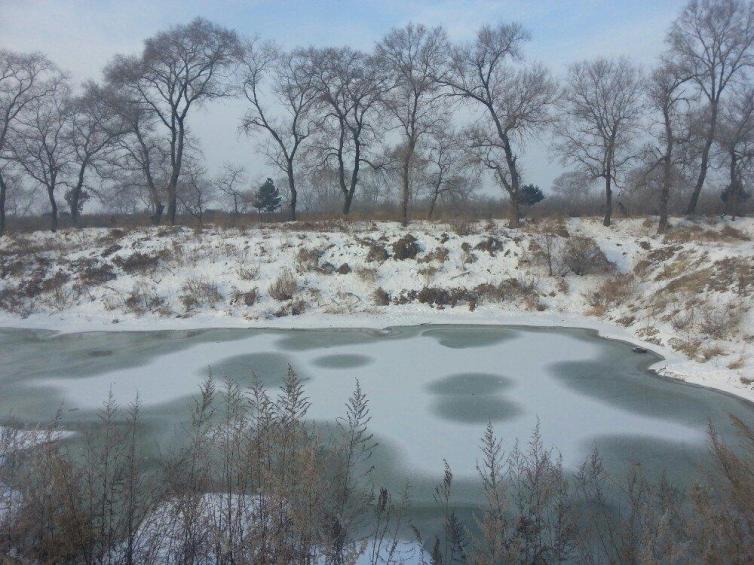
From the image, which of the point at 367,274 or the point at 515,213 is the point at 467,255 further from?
the point at 515,213

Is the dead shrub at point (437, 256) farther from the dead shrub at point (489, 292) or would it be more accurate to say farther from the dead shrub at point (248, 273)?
the dead shrub at point (248, 273)

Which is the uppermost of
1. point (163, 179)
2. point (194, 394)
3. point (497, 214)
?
point (163, 179)

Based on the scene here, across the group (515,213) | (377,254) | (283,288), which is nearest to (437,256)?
(377,254)

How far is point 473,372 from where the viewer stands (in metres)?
9.25

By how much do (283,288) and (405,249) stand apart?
14.0 feet

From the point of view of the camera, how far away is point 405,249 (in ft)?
56.9

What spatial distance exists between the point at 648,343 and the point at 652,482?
6.48 m

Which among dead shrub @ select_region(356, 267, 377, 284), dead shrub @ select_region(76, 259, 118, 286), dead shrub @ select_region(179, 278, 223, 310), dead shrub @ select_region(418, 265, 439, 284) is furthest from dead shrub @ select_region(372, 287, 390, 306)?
dead shrub @ select_region(76, 259, 118, 286)

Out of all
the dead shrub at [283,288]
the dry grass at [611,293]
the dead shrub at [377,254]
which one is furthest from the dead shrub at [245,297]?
the dry grass at [611,293]

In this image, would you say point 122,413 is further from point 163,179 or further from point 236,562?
point 163,179

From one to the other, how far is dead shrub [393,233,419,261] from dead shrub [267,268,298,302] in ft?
11.3

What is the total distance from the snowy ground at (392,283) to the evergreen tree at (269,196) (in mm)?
17658

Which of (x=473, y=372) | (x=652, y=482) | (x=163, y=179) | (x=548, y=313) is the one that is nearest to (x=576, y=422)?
(x=652, y=482)

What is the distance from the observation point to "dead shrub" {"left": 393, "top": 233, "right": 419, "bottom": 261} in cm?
1725
